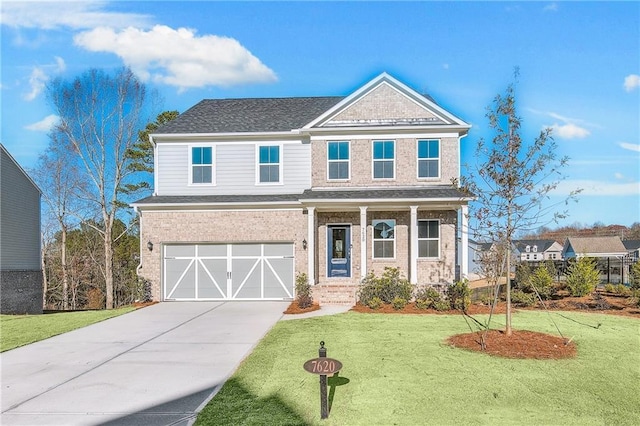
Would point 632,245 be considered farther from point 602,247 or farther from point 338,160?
point 338,160

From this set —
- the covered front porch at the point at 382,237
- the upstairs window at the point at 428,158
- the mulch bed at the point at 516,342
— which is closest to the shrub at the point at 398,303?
the mulch bed at the point at 516,342

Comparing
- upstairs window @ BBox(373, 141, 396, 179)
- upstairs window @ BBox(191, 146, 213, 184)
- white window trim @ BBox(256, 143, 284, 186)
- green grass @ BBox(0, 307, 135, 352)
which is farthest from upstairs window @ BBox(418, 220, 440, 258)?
green grass @ BBox(0, 307, 135, 352)

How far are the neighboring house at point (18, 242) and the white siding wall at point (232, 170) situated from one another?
8215 mm

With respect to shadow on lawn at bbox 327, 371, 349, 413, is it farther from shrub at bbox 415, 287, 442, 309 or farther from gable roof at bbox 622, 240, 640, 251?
gable roof at bbox 622, 240, 640, 251

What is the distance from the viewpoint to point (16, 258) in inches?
847

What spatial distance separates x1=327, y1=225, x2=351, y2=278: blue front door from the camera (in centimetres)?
Result: 1766

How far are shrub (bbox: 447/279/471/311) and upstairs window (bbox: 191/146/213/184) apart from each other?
33.3ft

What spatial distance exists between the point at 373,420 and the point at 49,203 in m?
33.5

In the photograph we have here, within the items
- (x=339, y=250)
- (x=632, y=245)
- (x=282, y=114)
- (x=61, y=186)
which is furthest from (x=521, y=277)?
(x=632, y=245)

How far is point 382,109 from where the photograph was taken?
17.5 m

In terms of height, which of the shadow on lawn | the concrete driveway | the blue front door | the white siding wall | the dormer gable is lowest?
the concrete driveway

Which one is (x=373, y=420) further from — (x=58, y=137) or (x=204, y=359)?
(x=58, y=137)

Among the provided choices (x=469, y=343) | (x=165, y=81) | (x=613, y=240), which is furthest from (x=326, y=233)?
(x=613, y=240)

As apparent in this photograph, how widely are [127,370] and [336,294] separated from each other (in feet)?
27.9
